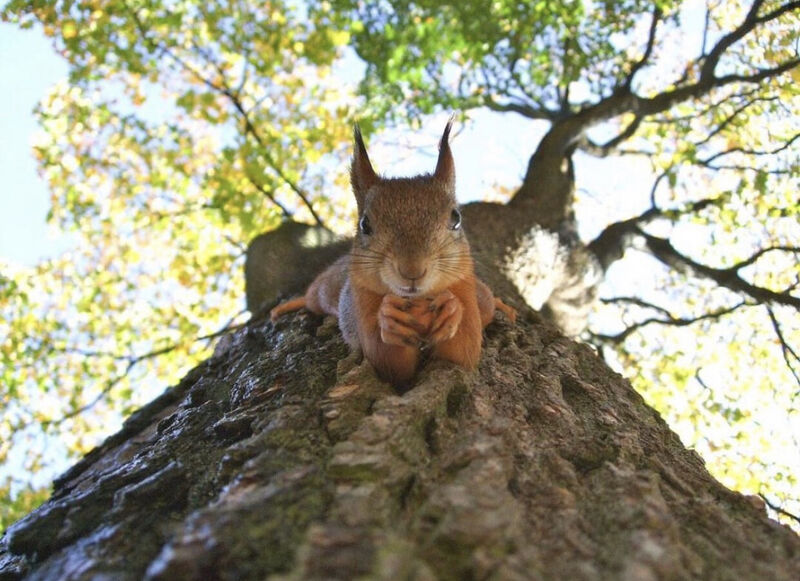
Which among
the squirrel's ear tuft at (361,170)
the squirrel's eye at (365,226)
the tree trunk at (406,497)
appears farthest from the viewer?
the squirrel's ear tuft at (361,170)

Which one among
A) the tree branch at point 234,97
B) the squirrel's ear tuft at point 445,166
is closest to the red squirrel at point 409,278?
the squirrel's ear tuft at point 445,166

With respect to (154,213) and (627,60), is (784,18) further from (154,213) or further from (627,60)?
(154,213)

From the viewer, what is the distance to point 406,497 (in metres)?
1.29

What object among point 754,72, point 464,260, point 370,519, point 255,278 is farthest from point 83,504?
point 754,72

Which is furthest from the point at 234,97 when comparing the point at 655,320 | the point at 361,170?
the point at 655,320

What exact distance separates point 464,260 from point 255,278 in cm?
256

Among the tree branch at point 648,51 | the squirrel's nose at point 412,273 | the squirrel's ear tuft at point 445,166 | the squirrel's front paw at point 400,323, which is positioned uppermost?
the tree branch at point 648,51

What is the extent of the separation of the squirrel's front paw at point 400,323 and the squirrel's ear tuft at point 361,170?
2.38 feet

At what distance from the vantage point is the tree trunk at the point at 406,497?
3.47ft

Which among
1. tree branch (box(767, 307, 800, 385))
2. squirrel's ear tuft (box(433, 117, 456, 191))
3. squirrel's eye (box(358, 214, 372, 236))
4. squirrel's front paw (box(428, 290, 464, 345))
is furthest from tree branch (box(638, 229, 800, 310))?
squirrel's eye (box(358, 214, 372, 236))

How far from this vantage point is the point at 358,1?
5.39 m

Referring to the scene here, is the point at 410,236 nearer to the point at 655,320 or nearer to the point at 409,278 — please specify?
the point at 409,278

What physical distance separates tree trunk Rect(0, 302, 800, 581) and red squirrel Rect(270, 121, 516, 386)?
10cm

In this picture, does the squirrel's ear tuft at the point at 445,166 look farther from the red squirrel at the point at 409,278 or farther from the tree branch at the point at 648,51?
the tree branch at the point at 648,51
